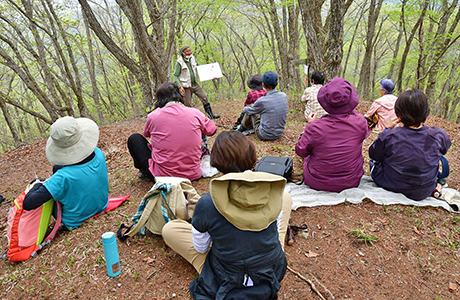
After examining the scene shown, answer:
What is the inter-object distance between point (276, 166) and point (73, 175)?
2.61 m

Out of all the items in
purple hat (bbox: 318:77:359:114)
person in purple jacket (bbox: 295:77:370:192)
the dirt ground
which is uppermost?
purple hat (bbox: 318:77:359:114)

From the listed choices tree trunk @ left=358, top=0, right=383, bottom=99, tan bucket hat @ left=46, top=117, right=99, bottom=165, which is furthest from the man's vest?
tree trunk @ left=358, top=0, right=383, bottom=99

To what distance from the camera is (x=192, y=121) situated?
3531mm

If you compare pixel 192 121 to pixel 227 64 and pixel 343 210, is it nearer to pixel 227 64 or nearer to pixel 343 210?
pixel 343 210

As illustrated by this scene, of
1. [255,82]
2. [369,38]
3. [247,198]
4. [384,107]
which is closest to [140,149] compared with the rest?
[247,198]

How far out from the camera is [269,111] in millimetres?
5066

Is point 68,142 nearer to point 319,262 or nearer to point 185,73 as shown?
point 319,262

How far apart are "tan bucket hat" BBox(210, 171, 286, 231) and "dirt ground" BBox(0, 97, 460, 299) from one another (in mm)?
999

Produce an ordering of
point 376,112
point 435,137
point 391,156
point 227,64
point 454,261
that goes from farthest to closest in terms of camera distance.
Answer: point 227,64, point 376,112, point 391,156, point 435,137, point 454,261

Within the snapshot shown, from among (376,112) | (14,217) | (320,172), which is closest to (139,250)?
(14,217)

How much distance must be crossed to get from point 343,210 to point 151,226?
2.37 metres

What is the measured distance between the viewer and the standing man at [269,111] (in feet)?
16.4

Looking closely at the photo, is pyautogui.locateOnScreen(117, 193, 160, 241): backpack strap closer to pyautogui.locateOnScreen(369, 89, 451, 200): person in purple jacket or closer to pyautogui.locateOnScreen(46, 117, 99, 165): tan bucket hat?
pyautogui.locateOnScreen(46, 117, 99, 165): tan bucket hat

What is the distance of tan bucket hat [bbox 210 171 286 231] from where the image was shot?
1504 mm
